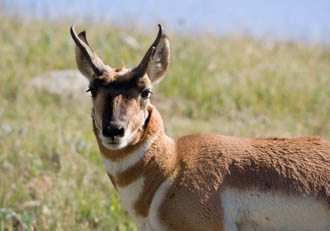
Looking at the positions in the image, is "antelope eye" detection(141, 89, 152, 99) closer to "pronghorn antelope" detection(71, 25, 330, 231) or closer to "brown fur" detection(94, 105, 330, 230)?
"pronghorn antelope" detection(71, 25, 330, 231)

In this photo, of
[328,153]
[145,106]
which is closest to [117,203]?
[145,106]

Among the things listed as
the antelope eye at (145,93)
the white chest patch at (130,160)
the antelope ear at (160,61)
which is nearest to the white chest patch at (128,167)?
the white chest patch at (130,160)

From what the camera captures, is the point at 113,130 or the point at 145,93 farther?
the point at 145,93

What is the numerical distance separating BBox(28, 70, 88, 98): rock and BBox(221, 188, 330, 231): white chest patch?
228 inches

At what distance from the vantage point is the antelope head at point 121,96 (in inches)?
156

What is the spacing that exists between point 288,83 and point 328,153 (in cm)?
593

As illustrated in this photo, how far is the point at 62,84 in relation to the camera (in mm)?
9625

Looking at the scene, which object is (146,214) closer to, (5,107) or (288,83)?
(5,107)

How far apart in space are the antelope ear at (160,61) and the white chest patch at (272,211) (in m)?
1.12

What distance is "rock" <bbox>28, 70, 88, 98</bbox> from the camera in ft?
31.1

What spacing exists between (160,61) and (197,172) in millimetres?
988

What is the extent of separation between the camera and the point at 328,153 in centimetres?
424

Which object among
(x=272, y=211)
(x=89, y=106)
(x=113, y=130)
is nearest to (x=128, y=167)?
(x=113, y=130)

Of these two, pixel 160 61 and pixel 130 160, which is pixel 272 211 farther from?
pixel 160 61
